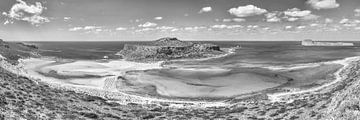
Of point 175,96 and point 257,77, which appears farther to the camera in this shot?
point 257,77

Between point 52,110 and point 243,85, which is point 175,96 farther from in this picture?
point 52,110

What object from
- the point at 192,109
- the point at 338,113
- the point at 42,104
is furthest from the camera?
the point at 192,109

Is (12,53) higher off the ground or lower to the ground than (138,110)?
higher

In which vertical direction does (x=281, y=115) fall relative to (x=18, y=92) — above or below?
below

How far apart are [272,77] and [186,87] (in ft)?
82.5

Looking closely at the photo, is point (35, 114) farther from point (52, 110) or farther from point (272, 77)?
point (272, 77)

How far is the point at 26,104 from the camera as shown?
27797mm

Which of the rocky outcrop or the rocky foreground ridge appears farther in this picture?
the rocky outcrop

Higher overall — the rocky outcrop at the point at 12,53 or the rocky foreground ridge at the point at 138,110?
the rocky outcrop at the point at 12,53

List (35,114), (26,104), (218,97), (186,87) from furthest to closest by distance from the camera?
(186,87) < (218,97) < (26,104) < (35,114)

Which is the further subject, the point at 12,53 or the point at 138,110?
the point at 12,53

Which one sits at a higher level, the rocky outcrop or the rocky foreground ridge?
the rocky outcrop

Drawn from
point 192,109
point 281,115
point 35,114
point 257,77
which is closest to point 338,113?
point 281,115

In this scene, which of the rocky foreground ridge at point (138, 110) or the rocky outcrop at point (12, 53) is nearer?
the rocky foreground ridge at point (138, 110)
